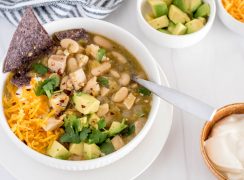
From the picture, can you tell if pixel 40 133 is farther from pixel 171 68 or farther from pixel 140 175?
pixel 171 68

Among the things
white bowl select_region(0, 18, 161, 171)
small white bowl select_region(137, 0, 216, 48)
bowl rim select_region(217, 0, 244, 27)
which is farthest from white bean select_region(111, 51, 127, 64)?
bowl rim select_region(217, 0, 244, 27)

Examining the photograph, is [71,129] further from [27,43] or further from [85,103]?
[27,43]

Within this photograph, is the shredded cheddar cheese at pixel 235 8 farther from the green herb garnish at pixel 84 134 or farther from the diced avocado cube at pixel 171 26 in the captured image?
the green herb garnish at pixel 84 134

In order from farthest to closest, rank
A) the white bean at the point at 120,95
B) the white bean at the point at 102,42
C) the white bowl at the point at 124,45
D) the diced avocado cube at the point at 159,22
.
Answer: the diced avocado cube at the point at 159,22, the white bean at the point at 102,42, the white bean at the point at 120,95, the white bowl at the point at 124,45

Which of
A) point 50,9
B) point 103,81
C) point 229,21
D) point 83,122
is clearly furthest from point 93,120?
point 229,21

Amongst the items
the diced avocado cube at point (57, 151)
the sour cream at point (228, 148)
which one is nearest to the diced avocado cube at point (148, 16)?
the sour cream at point (228, 148)

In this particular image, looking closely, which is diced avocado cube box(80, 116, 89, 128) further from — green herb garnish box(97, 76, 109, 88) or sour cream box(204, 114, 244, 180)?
sour cream box(204, 114, 244, 180)
